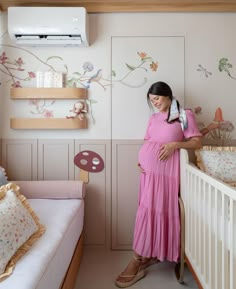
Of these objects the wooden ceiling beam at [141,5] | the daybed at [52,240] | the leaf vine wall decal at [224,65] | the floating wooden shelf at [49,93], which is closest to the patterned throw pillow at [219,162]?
the leaf vine wall decal at [224,65]

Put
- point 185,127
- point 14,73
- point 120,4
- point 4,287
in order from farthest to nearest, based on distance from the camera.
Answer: point 14,73
point 120,4
point 185,127
point 4,287

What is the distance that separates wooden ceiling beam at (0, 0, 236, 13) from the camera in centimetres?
203

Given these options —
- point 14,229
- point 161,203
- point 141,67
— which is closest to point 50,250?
point 14,229

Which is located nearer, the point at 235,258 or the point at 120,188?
the point at 235,258

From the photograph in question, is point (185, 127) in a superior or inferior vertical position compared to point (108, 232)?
superior

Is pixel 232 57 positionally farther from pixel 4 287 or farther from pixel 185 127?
pixel 4 287

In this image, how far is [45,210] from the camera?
5.54ft

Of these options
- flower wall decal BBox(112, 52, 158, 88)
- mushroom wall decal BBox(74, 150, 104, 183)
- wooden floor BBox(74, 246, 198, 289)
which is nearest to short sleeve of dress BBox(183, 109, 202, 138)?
flower wall decal BBox(112, 52, 158, 88)

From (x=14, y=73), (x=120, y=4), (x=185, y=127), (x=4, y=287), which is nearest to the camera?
(x=4, y=287)

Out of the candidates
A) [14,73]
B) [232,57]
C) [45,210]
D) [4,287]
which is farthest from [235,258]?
[14,73]

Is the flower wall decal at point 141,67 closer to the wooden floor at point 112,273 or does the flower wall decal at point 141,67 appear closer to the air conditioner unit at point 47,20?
the air conditioner unit at point 47,20

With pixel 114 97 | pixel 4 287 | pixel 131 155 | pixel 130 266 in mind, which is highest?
pixel 114 97

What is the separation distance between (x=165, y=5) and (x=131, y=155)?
125cm

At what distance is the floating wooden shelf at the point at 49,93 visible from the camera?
2090mm
